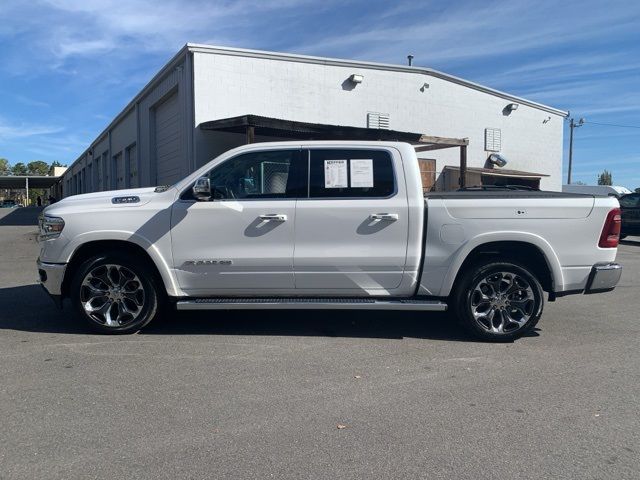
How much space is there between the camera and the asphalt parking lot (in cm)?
328

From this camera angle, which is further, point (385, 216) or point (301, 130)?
point (301, 130)

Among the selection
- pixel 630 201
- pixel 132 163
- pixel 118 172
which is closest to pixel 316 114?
pixel 630 201

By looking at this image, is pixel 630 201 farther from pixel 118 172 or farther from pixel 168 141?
pixel 118 172

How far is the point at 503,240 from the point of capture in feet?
18.5

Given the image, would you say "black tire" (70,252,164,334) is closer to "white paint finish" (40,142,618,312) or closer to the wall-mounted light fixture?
"white paint finish" (40,142,618,312)

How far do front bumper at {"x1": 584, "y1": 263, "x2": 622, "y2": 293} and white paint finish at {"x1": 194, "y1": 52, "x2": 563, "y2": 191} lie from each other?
1232cm

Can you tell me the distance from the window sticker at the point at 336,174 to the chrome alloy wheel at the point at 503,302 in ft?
5.82

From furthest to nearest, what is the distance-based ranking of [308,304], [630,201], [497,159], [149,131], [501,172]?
[497,159], [501,172], [149,131], [630,201], [308,304]

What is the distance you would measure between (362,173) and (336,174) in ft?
0.88

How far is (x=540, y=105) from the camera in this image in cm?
2402

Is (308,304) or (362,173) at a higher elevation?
(362,173)

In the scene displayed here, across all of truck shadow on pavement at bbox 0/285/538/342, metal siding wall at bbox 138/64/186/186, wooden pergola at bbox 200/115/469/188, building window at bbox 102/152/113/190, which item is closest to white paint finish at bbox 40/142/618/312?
truck shadow on pavement at bbox 0/285/538/342

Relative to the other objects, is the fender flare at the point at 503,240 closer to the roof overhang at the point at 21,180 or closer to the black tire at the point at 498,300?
the black tire at the point at 498,300

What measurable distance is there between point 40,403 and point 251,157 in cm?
303
